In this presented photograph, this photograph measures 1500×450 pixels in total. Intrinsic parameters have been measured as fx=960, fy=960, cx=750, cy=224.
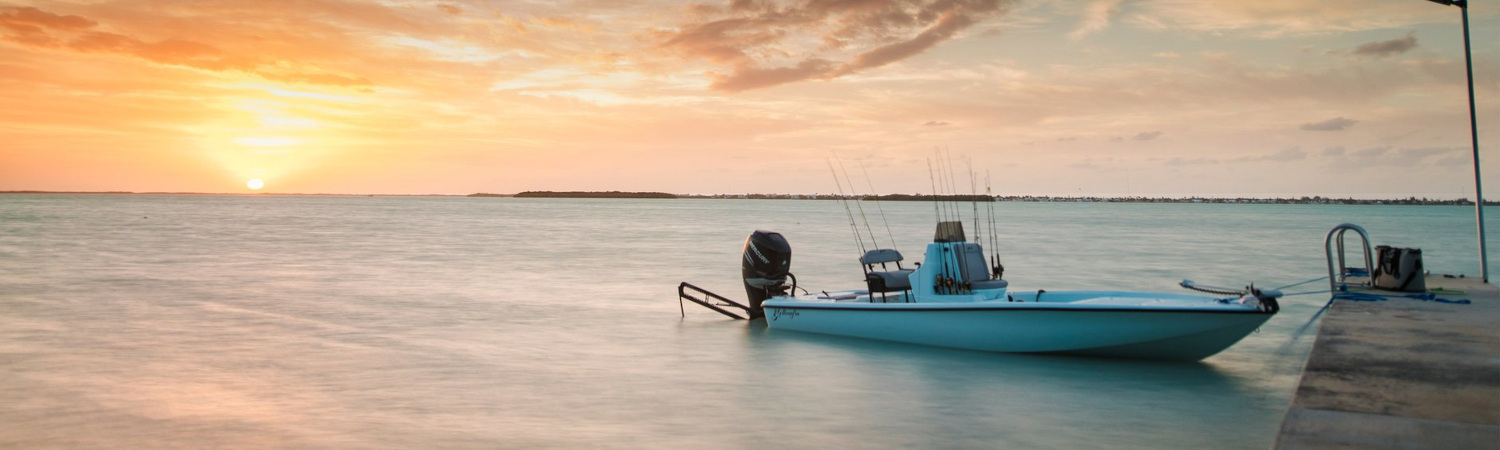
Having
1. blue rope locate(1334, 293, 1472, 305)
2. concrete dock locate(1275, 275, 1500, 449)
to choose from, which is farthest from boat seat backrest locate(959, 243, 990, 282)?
blue rope locate(1334, 293, 1472, 305)

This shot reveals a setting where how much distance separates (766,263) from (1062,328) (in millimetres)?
5201

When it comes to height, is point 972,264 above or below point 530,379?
above

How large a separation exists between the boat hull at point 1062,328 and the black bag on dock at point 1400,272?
16.4 ft

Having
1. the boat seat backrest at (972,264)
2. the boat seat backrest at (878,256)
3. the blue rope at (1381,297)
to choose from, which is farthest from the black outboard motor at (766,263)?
the blue rope at (1381,297)

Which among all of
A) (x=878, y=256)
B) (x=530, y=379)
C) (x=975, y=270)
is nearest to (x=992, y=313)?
(x=975, y=270)

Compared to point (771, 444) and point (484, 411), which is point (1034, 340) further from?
point (484, 411)

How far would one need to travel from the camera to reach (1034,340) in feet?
37.7

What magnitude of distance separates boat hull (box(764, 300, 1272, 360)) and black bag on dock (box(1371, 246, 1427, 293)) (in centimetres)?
500

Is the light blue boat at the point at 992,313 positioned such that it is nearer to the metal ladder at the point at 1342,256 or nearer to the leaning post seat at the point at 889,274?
the leaning post seat at the point at 889,274

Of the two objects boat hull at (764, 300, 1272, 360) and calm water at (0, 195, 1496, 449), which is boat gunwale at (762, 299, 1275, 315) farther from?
calm water at (0, 195, 1496, 449)

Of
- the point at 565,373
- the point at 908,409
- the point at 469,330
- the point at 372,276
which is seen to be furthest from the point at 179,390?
the point at 372,276

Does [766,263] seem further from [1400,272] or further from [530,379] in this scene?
[1400,272]

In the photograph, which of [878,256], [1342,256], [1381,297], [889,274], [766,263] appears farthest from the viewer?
[1342,256]

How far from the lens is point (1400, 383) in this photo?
6855mm
